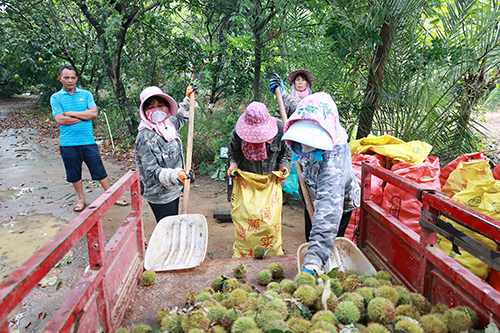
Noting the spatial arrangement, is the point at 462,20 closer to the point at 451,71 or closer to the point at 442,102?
the point at 451,71

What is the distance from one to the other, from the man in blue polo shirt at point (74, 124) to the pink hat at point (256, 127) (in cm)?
260

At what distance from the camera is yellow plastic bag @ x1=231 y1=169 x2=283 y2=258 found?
2631mm

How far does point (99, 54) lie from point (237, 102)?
3300 millimetres

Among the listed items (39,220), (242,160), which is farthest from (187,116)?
(39,220)

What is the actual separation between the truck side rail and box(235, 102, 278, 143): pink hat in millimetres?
841

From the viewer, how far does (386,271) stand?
194cm

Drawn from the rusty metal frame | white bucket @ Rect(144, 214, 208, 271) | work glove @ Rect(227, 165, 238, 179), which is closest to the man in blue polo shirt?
white bucket @ Rect(144, 214, 208, 271)

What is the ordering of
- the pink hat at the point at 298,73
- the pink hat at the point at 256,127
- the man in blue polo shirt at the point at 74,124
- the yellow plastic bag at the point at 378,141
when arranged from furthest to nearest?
1. the pink hat at the point at 298,73
2. the man in blue polo shirt at the point at 74,124
3. the yellow plastic bag at the point at 378,141
4. the pink hat at the point at 256,127

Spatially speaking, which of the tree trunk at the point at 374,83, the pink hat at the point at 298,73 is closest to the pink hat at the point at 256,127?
the pink hat at the point at 298,73

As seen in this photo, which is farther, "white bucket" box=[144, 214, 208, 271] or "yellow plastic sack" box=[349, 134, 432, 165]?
"yellow plastic sack" box=[349, 134, 432, 165]

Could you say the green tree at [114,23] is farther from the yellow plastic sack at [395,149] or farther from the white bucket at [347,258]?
the white bucket at [347,258]

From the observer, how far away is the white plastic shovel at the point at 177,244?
2.19 m

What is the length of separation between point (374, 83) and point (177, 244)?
11.2 feet

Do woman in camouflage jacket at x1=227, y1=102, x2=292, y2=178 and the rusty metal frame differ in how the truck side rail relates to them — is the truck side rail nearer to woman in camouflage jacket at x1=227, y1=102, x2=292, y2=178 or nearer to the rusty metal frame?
woman in camouflage jacket at x1=227, y1=102, x2=292, y2=178
